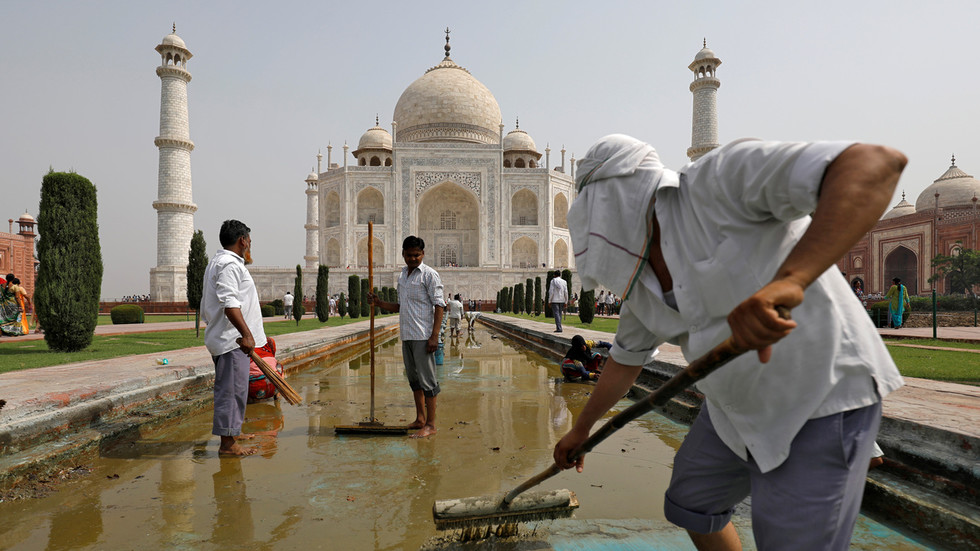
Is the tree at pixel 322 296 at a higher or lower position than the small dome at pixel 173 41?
lower

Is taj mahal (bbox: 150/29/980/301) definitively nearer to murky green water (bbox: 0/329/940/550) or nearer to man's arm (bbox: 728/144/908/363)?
murky green water (bbox: 0/329/940/550)

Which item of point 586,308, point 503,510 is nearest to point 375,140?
point 586,308

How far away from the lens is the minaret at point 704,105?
28.9 metres

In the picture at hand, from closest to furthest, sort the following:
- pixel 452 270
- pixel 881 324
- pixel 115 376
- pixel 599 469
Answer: pixel 599 469 → pixel 115 376 → pixel 881 324 → pixel 452 270

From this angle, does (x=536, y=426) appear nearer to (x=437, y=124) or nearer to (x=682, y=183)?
(x=682, y=183)

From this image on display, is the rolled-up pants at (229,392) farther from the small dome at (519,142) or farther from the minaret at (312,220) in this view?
the small dome at (519,142)

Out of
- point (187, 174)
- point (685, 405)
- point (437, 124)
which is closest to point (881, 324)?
point (685, 405)

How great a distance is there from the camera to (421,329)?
327cm

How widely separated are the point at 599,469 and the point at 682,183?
6.14 ft

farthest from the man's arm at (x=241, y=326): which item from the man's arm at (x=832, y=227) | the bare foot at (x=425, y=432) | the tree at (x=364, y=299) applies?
the tree at (x=364, y=299)

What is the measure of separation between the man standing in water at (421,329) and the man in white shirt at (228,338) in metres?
0.81

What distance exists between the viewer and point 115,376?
4164 millimetres

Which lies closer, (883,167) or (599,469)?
(883,167)

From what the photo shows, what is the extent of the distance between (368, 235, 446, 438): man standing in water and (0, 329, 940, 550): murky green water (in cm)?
20
